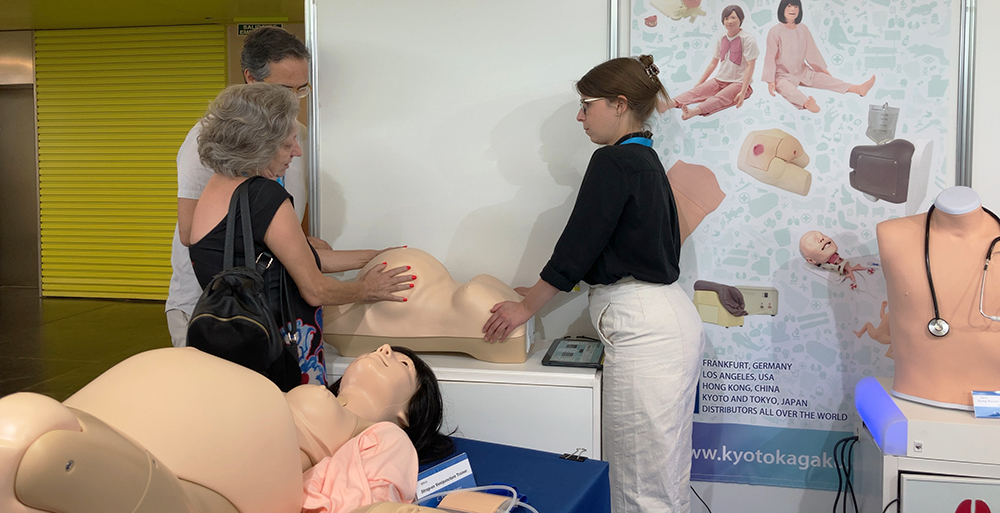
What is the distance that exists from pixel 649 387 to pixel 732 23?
1368 millimetres

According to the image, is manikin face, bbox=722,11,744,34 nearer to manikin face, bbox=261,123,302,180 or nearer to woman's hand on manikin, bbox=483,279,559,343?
woman's hand on manikin, bbox=483,279,559,343

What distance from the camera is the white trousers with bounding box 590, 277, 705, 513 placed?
6.66ft

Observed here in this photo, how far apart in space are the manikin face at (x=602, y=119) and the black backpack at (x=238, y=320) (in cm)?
106

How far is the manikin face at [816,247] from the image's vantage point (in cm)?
245

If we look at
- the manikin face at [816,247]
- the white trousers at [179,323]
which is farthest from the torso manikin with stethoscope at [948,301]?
the white trousers at [179,323]

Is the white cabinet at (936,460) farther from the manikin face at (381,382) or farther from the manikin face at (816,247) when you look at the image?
the manikin face at (381,382)

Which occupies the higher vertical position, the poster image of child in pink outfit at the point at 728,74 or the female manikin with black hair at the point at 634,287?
the poster image of child in pink outfit at the point at 728,74

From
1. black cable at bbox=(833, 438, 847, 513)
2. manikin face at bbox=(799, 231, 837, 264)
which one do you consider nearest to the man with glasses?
manikin face at bbox=(799, 231, 837, 264)

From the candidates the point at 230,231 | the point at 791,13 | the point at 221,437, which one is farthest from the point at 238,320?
the point at 791,13

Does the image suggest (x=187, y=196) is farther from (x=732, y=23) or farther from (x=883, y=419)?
(x=883, y=419)

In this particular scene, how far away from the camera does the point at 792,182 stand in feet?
8.12

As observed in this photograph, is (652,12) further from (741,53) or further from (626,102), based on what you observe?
(626,102)

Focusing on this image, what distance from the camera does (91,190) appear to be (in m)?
7.19

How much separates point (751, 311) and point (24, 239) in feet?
26.7
